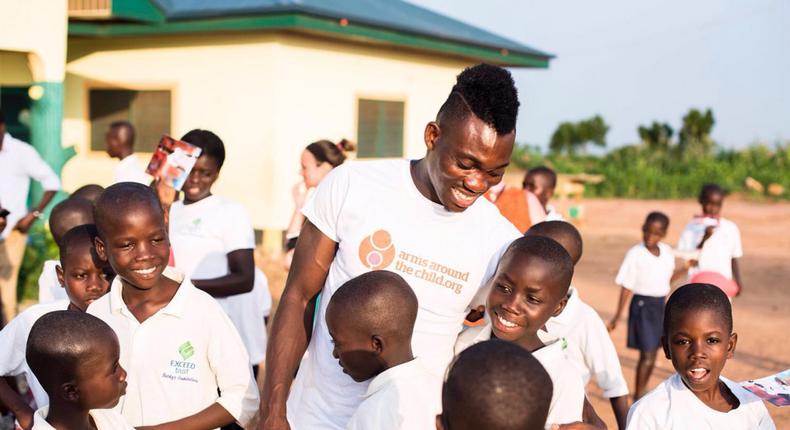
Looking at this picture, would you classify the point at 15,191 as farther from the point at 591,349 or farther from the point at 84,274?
the point at 591,349

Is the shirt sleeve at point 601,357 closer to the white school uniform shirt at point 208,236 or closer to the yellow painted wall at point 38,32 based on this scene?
the white school uniform shirt at point 208,236

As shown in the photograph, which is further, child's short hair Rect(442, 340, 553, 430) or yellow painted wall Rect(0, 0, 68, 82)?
yellow painted wall Rect(0, 0, 68, 82)

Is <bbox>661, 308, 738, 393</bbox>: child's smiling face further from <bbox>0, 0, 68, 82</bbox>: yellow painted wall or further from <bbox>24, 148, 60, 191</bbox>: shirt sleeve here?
<bbox>0, 0, 68, 82</bbox>: yellow painted wall

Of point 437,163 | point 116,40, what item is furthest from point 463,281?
point 116,40

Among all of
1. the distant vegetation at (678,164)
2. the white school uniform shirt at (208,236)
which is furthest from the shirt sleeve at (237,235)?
the distant vegetation at (678,164)

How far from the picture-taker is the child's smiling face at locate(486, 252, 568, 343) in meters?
2.75

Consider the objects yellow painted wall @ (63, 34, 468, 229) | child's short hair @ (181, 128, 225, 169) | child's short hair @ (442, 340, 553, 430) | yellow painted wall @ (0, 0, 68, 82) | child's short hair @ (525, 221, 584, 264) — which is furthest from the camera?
yellow painted wall @ (63, 34, 468, 229)

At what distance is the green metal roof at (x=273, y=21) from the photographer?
443 inches

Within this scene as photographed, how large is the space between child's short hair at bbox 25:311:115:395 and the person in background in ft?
14.9

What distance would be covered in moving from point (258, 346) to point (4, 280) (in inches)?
149

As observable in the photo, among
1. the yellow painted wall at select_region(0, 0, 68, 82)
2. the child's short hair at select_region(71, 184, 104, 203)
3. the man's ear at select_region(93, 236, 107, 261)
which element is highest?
the yellow painted wall at select_region(0, 0, 68, 82)

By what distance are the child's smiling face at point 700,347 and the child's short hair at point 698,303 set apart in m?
0.01

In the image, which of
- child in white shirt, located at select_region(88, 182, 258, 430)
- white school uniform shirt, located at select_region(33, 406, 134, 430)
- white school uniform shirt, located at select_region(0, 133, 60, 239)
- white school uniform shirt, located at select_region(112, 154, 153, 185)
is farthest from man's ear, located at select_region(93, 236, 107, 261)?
white school uniform shirt, located at select_region(0, 133, 60, 239)

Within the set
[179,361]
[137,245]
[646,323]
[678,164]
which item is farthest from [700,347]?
[678,164]
